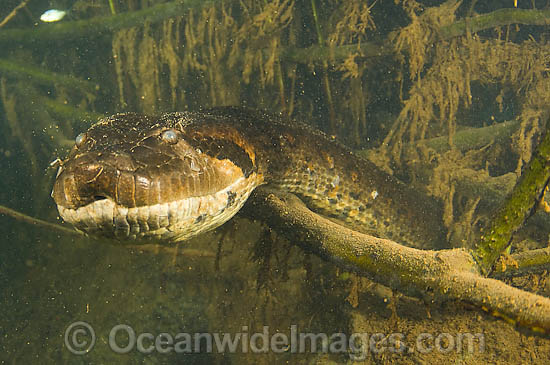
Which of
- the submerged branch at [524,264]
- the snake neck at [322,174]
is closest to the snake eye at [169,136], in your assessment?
the snake neck at [322,174]

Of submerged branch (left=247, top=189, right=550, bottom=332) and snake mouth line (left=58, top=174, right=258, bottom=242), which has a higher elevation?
snake mouth line (left=58, top=174, right=258, bottom=242)

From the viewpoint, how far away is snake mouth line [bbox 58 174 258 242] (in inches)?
72.0

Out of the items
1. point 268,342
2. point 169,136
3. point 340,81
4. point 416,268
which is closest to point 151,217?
point 169,136

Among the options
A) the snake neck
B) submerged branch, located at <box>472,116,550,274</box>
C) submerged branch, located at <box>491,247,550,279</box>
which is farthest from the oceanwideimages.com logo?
the snake neck

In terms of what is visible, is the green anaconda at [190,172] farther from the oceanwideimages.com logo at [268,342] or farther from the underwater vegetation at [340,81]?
the underwater vegetation at [340,81]

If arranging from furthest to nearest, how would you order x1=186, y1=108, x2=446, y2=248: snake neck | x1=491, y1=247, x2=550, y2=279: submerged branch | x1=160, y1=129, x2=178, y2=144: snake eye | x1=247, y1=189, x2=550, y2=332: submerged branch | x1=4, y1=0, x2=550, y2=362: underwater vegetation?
x1=4, y1=0, x2=550, y2=362: underwater vegetation
x1=186, y1=108, x2=446, y2=248: snake neck
x1=491, y1=247, x2=550, y2=279: submerged branch
x1=160, y1=129, x2=178, y2=144: snake eye
x1=247, y1=189, x2=550, y2=332: submerged branch

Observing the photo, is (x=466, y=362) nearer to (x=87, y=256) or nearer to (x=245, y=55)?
(x=87, y=256)

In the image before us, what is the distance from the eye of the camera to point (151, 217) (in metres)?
1.92

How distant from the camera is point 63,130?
582 cm

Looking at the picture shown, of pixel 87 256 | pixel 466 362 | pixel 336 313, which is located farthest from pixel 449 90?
pixel 87 256

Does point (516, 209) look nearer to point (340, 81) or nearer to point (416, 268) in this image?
point (416, 268)

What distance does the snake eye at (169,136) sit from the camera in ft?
7.09

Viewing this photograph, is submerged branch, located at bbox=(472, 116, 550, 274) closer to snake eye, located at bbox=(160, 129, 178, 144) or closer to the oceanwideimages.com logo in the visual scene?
the oceanwideimages.com logo

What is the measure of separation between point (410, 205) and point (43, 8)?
12526 millimetres
